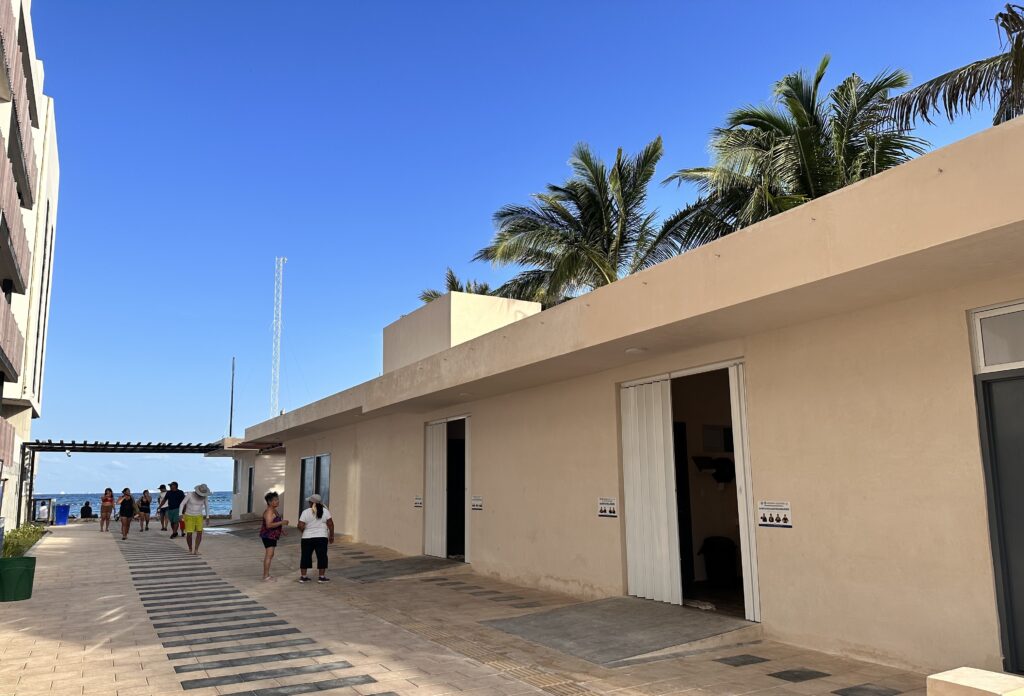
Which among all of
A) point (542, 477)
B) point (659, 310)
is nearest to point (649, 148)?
point (542, 477)

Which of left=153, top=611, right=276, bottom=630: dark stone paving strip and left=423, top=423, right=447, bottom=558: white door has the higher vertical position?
left=423, top=423, right=447, bottom=558: white door

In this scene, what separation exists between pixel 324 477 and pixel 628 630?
48.9 feet

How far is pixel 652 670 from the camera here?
609cm

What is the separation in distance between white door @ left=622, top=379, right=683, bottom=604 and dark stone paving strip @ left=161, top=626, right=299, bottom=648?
3972 mm

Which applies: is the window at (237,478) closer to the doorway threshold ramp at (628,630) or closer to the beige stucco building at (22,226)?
the beige stucco building at (22,226)

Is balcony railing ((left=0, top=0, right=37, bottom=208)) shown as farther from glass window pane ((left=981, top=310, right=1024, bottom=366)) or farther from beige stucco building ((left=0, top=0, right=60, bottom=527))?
glass window pane ((left=981, top=310, right=1024, bottom=366))

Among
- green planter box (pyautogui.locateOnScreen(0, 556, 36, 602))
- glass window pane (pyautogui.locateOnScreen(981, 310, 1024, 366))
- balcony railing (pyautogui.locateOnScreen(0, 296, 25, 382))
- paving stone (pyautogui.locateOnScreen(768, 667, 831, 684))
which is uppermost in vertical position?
balcony railing (pyautogui.locateOnScreen(0, 296, 25, 382))

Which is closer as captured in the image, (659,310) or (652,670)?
(652,670)

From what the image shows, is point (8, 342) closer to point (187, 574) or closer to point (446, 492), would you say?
point (187, 574)

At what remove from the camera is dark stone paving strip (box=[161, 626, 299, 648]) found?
23.7 ft

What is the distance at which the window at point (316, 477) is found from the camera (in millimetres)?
20453

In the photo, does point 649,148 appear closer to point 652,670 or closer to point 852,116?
point 852,116

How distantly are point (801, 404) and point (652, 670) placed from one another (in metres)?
2.74

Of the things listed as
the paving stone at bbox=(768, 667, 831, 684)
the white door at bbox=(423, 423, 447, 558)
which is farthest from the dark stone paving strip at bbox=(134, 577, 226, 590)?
the paving stone at bbox=(768, 667, 831, 684)
